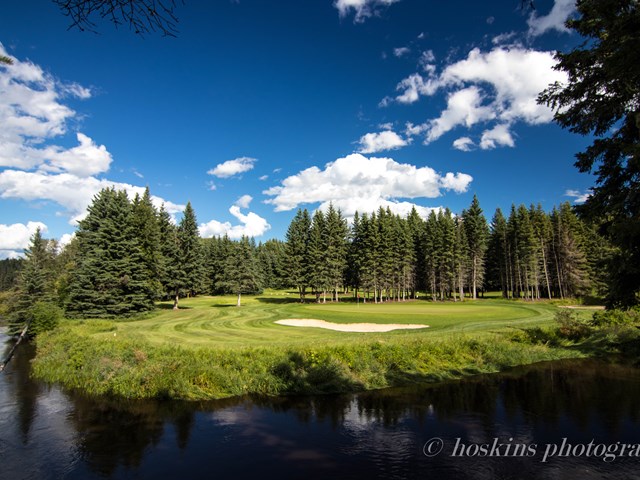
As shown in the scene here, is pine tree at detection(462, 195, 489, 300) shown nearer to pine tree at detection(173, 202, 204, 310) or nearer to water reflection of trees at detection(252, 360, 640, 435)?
pine tree at detection(173, 202, 204, 310)

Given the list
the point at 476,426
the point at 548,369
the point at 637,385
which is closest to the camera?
the point at 476,426

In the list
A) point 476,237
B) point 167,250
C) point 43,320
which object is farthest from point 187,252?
point 476,237

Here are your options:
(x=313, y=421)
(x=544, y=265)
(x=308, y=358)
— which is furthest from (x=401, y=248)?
(x=313, y=421)

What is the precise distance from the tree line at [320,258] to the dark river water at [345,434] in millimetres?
24760

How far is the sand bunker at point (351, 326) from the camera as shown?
3085 cm

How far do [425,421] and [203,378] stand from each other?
402 inches

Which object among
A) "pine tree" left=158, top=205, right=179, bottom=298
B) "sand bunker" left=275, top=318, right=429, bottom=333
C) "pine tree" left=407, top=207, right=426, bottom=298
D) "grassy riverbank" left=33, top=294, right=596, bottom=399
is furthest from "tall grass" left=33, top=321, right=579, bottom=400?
"pine tree" left=407, top=207, right=426, bottom=298

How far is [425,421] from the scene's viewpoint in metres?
13.7

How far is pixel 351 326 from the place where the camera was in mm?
33156

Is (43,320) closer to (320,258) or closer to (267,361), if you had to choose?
(267,361)

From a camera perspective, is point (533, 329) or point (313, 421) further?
point (533, 329)

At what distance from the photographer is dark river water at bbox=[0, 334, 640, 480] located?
34.6 feet

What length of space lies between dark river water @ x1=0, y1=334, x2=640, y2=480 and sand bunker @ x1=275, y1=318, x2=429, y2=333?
12678 mm

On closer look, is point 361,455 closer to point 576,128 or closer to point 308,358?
point 308,358
